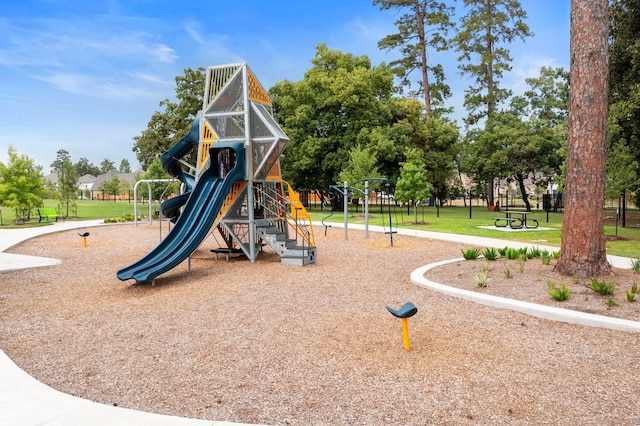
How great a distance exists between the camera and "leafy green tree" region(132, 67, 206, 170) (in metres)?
43.2

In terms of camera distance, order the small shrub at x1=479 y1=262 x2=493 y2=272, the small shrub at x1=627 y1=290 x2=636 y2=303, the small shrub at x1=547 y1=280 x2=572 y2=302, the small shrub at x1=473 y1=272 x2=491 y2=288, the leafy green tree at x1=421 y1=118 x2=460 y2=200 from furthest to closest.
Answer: the leafy green tree at x1=421 y1=118 x2=460 y2=200, the small shrub at x1=479 y1=262 x2=493 y2=272, the small shrub at x1=473 y1=272 x2=491 y2=288, the small shrub at x1=547 y1=280 x2=572 y2=302, the small shrub at x1=627 y1=290 x2=636 y2=303

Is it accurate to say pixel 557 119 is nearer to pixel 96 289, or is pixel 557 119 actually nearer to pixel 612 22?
pixel 612 22

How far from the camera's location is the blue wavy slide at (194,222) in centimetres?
962

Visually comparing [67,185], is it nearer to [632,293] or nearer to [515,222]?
[515,222]

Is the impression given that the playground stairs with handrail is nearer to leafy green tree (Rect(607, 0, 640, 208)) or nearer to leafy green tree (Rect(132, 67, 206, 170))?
leafy green tree (Rect(607, 0, 640, 208))

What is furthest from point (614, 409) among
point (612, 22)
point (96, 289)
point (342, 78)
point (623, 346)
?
point (342, 78)

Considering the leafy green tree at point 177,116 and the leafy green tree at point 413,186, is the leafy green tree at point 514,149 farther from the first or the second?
the leafy green tree at point 177,116

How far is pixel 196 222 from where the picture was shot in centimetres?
1109

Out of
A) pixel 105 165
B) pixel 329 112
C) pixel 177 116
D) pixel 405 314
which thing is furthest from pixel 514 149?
pixel 105 165

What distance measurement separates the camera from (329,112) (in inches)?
1505

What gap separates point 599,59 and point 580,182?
225 centimetres

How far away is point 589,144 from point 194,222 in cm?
845

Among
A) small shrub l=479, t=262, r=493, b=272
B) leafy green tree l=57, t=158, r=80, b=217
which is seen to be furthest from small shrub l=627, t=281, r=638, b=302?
leafy green tree l=57, t=158, r=80, b=217

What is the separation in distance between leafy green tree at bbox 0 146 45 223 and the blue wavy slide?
19.1 m
